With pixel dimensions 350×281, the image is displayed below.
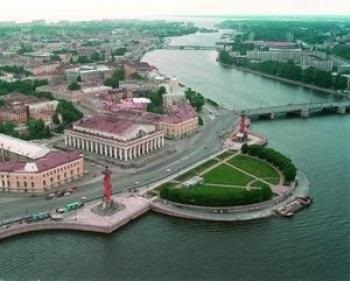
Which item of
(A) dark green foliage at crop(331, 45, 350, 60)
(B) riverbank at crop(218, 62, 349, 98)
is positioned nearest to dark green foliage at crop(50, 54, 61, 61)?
(B) riverbank at crop(218, 62, 349, 98)

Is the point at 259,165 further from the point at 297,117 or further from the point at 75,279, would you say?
the point at 297,117

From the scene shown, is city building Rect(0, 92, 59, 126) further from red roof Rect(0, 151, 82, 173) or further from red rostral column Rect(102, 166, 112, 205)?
red rostral column Rect(102, 166, 112, 205)

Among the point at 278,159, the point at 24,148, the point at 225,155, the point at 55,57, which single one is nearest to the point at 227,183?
the point at 278,159

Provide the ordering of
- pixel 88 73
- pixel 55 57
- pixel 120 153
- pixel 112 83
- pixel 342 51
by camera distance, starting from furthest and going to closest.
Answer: pixel 342 51 → pixel 55 57 → pixel 88 73 → pixel 112 83 → pixel 120 153

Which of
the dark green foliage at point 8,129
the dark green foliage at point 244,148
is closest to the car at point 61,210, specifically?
the dark green foliage at point 244,148

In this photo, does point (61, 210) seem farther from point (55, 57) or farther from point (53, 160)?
point (55, 57)

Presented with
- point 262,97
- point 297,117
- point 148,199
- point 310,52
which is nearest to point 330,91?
point 262,97

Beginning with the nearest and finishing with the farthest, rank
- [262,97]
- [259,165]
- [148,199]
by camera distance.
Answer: [148,199] < [259,165] < [262,97]
